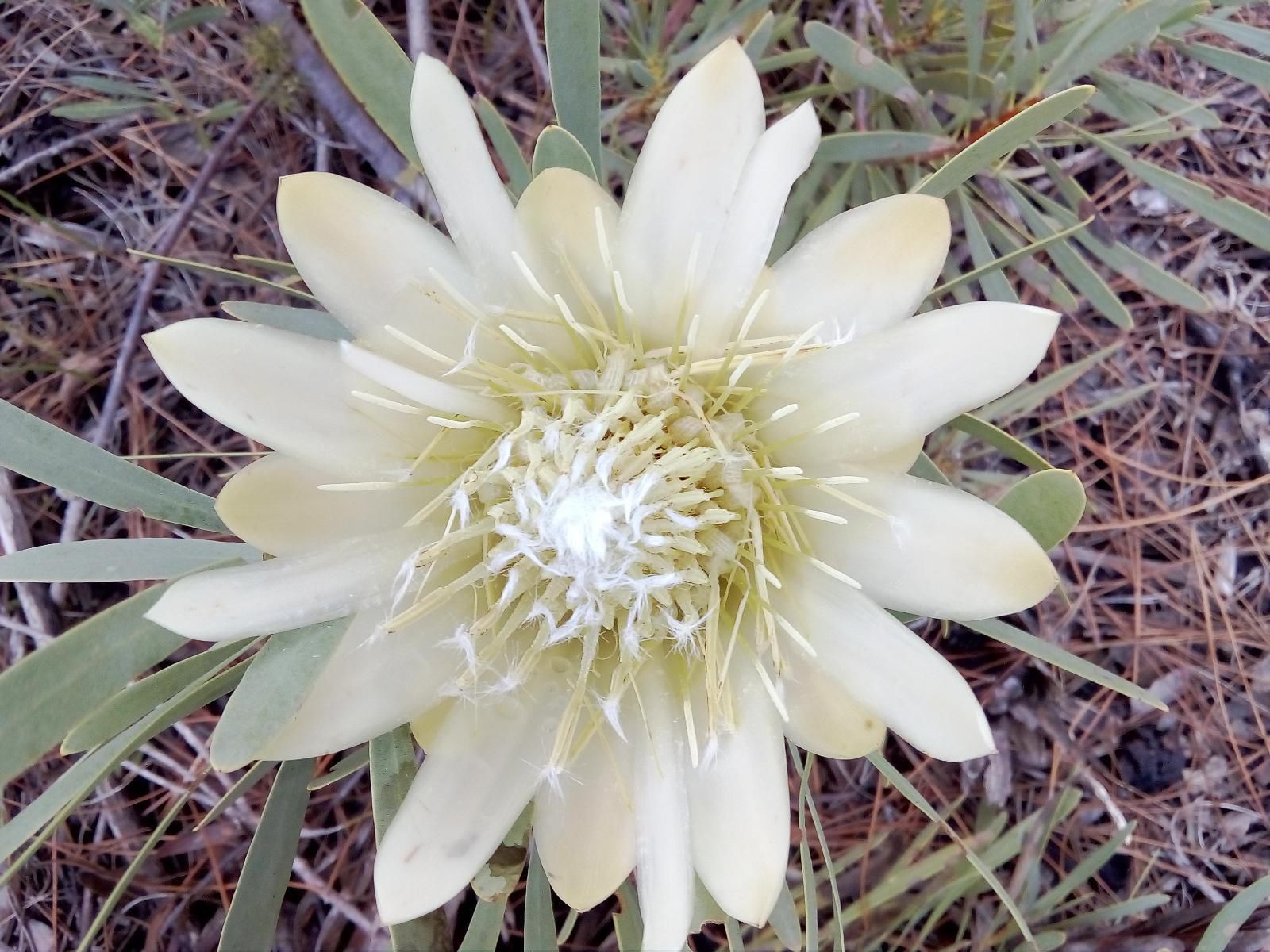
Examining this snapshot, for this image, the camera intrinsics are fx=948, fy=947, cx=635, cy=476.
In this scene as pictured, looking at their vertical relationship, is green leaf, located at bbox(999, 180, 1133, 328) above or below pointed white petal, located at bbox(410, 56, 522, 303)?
below

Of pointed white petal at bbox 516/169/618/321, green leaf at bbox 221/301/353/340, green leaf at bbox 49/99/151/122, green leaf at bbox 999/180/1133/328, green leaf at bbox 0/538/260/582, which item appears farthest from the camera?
green leaf at bbox 49/99/151/122

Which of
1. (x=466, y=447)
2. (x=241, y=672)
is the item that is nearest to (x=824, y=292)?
(x=466, y=447)

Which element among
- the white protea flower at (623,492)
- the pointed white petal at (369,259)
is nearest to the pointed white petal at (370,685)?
the white protea flower at (623,492)

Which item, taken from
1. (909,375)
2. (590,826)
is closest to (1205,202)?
(909,375)

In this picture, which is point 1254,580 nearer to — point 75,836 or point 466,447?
point 466,447

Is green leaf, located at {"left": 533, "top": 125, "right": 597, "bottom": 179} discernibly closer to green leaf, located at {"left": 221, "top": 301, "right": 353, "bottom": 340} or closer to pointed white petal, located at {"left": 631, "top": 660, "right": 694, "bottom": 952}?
green leaf, located at {"left": 221, "top": 301, "right": 353, "bottom": 340}

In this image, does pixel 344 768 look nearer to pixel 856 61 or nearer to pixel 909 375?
pixel 909 375

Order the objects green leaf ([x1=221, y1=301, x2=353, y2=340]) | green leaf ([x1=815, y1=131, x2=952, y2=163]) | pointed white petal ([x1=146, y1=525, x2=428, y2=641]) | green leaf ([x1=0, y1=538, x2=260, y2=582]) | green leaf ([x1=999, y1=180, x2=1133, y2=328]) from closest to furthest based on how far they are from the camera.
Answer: pointed white petal ([x1=146, y1=525, x2=428, y2=641]) < green leaf ([x1=0, y1=538, x2=260, y2=582]) < green leaf ([x1=221, y1=301, x2=353, y2=340]) < green leaf ([x1=815, y1=131, x2=952, y2=163]) < green leaf ([x1=999, y1=180, x2=1133, y2=328])

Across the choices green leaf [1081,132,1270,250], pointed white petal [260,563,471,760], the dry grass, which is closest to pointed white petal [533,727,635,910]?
pointed white petal [260,563,471,760]
